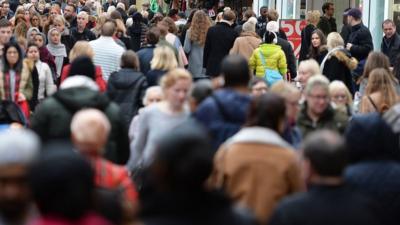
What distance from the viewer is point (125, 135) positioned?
8.96m

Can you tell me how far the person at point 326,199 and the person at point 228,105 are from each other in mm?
2274

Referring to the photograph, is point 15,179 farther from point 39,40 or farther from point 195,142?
point 39,40

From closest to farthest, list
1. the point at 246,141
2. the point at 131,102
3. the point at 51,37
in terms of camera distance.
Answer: the point at 246,141
the point at 131,102
the point at 51,37

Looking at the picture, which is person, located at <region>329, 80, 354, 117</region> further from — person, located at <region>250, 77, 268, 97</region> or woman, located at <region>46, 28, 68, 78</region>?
woman, located at <region>46, 28, 68, 78</region>

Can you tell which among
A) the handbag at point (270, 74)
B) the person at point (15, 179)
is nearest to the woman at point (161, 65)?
the handbag at point (270, 74)

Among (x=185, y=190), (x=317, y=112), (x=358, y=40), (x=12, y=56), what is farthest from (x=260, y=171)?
(x=358, y=40)

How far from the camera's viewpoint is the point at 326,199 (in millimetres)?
5695

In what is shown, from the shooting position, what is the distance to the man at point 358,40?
16.9 metres

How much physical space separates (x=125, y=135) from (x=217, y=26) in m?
9.06

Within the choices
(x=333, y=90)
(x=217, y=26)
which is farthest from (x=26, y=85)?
(x=217, y=26)

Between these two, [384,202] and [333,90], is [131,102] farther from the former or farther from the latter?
[384,202]

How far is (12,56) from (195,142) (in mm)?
8165

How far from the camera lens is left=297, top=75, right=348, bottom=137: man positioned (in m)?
8.91

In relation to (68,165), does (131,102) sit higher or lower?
lower
